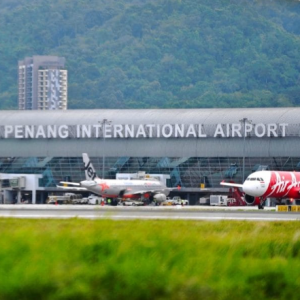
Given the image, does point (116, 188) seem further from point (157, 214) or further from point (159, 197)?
point (157, 214)

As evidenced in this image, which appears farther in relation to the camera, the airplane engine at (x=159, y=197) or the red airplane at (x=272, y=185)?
the airplane engine at (x=159, y=197)

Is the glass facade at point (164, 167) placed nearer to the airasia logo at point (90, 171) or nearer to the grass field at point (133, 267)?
the airasia logo at point (90, 171)

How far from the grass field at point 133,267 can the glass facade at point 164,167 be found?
97946 mm

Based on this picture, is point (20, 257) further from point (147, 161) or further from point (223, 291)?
point (147, 161)

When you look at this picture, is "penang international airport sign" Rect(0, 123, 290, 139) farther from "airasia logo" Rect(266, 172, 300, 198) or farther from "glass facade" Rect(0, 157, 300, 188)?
"airasia logo" Rect(266, 172, 300, 198)

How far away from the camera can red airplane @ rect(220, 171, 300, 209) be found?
8244 cm

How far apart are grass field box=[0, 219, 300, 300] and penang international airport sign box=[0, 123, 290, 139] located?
96.6 metres

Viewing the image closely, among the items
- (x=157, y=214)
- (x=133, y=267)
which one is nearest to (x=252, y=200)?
(x=157, y=214)

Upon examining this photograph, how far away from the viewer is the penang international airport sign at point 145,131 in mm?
120000

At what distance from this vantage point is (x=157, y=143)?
125 metres

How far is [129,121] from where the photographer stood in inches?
5010

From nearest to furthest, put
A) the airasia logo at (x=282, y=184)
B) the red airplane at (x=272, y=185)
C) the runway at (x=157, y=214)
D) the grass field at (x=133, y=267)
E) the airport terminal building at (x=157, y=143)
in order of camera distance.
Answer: the grass field at (x=133, y=267) < the runway at (x=157, y=214) < the red airplane at (x=272, y=185) < the airasia logo at (x=282, y=184) < the airport terminal building at (x=157, y=143)

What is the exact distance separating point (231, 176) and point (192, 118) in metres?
8.56

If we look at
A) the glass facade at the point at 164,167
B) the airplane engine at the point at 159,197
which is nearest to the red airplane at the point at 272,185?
the airplane engine at the point at 159,197
